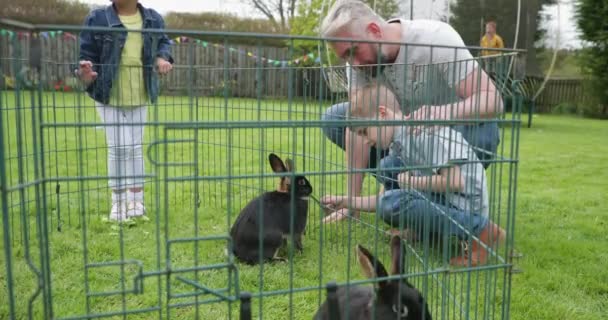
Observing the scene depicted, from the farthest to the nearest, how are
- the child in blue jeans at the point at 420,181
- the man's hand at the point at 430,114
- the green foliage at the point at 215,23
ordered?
the green foliage at the point at 215,23 < the child in blue jeans at the point at 420,181 < the man's hand at the point at 430,114

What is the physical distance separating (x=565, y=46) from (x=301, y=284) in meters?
14.5

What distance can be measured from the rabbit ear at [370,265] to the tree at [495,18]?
7476 millimetres

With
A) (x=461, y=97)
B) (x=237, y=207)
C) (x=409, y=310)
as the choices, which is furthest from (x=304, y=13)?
(x=409, y=310)

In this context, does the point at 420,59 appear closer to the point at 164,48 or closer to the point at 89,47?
the point at 164,48

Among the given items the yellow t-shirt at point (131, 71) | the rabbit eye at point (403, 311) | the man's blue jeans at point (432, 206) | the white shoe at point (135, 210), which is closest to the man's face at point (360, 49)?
the man's blue jeans at point (432, 206)

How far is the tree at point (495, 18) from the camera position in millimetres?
8773

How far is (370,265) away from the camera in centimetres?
176

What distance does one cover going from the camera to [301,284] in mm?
2652

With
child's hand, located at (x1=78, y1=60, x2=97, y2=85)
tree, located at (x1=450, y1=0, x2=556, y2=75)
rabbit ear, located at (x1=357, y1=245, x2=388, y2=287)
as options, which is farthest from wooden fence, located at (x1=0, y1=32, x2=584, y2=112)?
tree, located at (x1=450, y1=0, x2=556, y2=75)

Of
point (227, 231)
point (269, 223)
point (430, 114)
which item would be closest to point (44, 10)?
point (269, 223)

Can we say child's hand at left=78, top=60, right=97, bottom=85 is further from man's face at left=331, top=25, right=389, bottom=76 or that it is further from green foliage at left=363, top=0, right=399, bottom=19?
green foliage at left=363, top=0, right=399, bottom=19

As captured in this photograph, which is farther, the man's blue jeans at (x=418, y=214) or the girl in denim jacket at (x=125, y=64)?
the girl in denim jacket at (x=125, y=64)

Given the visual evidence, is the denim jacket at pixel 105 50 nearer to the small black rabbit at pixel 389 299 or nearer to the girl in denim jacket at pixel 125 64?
the girl in denim jacket at pixel 125 64

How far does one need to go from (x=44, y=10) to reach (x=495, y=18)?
6.89 m
